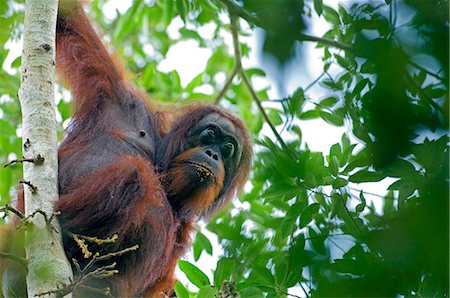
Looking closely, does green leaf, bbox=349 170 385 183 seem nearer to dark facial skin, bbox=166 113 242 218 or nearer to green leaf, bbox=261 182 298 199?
green leaf, bbox=261 182 298 199

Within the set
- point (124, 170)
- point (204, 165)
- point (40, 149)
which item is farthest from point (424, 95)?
point (204, 165)

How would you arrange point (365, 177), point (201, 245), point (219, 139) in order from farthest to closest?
point (201, 245) → point (219, 139) → point (365, 177)

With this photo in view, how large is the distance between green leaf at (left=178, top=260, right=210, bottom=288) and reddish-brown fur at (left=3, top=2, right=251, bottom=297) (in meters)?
0.14

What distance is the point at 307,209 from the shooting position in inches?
118

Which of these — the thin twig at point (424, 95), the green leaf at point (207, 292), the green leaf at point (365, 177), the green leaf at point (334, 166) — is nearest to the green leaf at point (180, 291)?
the green leaf at point (207, 292)

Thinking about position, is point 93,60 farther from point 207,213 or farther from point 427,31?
point 427,31

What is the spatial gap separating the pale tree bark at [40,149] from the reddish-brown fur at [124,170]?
2.00 feet

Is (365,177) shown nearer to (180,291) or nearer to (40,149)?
(40,149)

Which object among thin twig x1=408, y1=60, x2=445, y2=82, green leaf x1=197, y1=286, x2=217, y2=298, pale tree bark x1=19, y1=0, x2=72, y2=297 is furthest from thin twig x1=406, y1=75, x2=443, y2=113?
green leaf x1=197, y1=286, x2=217, y2=298

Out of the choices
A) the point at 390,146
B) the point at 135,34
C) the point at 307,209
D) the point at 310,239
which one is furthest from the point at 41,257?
the point at 135,34

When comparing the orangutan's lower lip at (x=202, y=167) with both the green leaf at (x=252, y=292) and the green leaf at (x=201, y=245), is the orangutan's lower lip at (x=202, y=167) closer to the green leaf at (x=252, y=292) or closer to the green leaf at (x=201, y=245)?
the green leaf at (x=252, y=292)

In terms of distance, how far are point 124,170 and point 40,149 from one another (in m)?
0.91

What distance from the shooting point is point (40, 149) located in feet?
Answer: 10.6

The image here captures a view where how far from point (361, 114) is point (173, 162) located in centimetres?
353
